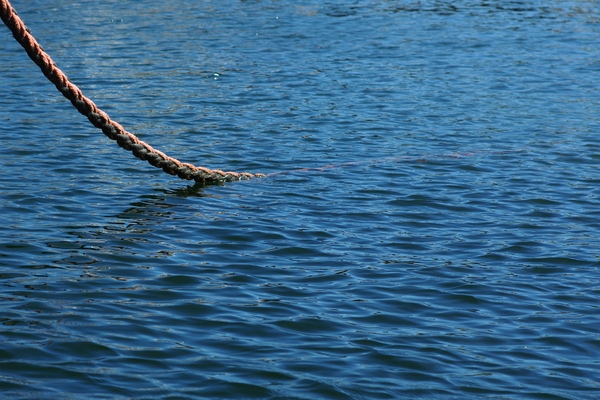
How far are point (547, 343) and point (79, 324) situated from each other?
364 centimetres

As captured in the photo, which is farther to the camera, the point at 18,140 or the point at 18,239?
the point at 18,140

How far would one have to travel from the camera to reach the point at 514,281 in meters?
8.25

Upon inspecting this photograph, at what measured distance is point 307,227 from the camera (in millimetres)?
9578

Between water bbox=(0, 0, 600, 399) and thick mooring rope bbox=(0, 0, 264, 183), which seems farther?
thick mooring rope bbox=(0, 0, 264, 183)

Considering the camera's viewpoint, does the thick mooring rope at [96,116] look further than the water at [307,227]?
Yes

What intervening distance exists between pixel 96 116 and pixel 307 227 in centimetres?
245

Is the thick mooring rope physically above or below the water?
above

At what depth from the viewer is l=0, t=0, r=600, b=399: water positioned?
654 centimetres

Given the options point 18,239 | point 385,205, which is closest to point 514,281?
point 385,205

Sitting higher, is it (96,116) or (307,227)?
(96,116)

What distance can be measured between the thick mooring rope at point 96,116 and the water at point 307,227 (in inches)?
11.5

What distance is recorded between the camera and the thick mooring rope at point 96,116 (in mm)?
8242

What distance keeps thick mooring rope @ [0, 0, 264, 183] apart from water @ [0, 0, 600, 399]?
0.29 meters

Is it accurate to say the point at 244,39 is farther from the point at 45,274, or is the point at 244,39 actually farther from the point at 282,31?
the point at 45,274
